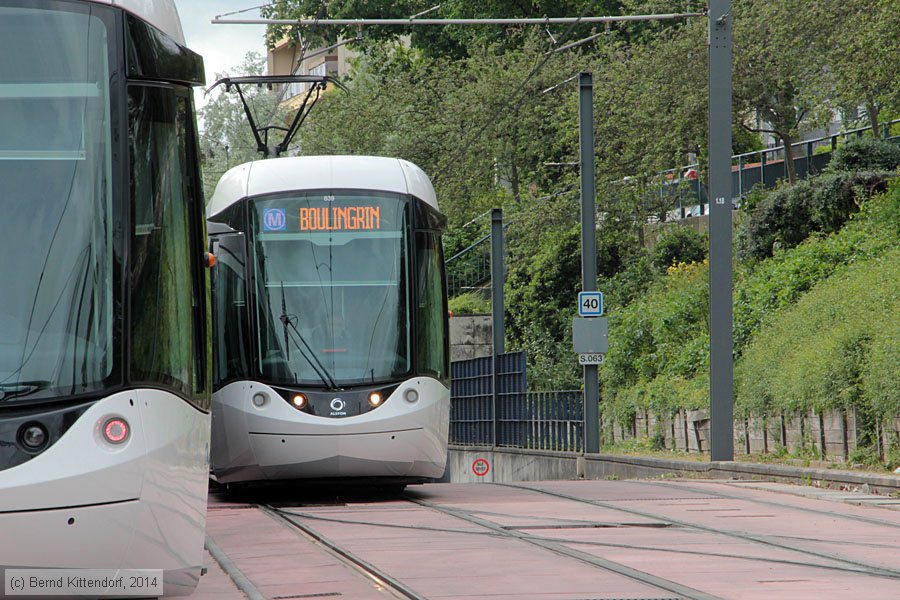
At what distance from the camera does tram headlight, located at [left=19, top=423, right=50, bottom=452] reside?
6.06m

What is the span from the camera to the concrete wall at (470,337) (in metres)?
37.4

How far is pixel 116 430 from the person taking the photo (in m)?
6.23

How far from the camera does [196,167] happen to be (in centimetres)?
709

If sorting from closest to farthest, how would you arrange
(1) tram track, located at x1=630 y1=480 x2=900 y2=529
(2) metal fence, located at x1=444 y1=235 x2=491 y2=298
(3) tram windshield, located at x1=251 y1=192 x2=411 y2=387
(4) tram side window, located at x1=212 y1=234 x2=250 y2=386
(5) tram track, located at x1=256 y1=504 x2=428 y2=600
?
(5) tram track, located at x1=256 y1=504 x2=428 y2=600 < (1) tram track, located at x1=630 y1=480 x2=900 y2=529 < (3) tram windshield, located at x1=251 y1=192 x2=411 y2=387 < (4) tram side window, located at x1=212 y1=234 x2=250 y2=386 < (2) metal fence, located at x1=444 y1=235 x2=491 y2=298

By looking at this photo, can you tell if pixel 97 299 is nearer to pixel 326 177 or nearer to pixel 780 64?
pixel 326 177

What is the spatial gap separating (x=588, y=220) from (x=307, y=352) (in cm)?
931

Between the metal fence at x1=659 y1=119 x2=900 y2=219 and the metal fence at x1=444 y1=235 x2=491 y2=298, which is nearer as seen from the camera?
the metal fence at x1=659 y1=119 x2=900 y2=219

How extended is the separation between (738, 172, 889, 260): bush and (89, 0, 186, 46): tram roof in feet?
69.2

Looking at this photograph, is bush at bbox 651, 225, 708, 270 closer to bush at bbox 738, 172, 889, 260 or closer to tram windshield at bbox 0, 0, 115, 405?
bush at bbox 738, 172, 889, 260

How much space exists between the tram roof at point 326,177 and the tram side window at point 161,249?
7.51 m

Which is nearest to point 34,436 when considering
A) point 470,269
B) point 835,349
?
point 835,349

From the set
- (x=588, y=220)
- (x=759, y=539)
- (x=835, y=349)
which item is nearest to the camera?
(x=759, y=539)

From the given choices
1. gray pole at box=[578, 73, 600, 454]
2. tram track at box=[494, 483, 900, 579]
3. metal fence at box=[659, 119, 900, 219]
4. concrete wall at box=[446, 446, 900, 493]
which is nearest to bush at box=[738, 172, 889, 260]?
metal fence at box=[659, 119, 900, 219]

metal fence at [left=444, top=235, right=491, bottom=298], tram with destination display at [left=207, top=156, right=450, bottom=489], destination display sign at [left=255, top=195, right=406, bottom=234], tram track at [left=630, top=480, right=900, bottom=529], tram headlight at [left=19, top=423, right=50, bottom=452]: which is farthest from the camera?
metal fence at [left=444, top=235, right=491, bottom=298]
